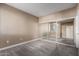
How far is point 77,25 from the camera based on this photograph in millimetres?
3232

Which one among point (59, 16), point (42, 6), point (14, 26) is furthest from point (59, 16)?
point (14, 26)

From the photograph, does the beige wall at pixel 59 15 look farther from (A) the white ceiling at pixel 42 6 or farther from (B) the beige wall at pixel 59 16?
(A) the white ceiling at pixel 42 6

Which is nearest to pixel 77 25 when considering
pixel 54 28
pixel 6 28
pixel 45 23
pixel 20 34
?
pixel 54 28

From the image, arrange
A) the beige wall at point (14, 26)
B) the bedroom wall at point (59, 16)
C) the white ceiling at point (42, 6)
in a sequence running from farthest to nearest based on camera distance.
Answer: the bedroom wall at point (59, 16), the white ceiling at point (42, 6), the beige wall at point (14, 26)

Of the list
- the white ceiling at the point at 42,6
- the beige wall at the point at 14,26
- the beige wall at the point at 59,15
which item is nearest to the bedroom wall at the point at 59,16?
the beige wall at the point at 59,15

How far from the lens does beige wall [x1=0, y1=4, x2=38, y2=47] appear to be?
290 centimetres

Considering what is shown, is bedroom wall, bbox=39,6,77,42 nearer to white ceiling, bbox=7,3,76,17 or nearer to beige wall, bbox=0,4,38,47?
white ceiling, bbox=7,3,76,17

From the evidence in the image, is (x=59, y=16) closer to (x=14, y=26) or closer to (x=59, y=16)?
(x=59, y=16)

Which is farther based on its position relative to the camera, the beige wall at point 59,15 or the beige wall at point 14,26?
the beige wall at point 59,15

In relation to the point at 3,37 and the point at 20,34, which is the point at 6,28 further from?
the point at 20,34

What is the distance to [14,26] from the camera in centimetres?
342

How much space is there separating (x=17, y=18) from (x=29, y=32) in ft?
4.38

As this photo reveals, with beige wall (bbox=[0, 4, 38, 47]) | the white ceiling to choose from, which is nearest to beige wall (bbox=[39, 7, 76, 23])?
the white ceiling

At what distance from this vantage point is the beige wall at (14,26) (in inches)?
114
